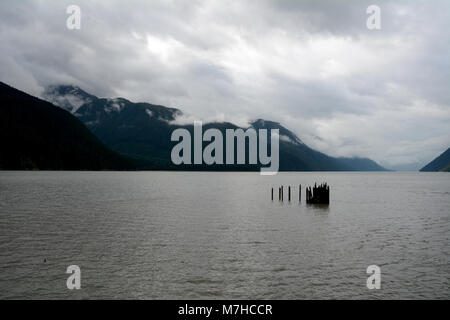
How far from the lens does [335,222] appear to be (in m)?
39.8

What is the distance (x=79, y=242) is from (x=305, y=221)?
25638mm

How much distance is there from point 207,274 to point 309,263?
700 centimetres

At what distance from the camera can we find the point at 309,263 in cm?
2175

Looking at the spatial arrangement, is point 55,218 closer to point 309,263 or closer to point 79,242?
point 79,242

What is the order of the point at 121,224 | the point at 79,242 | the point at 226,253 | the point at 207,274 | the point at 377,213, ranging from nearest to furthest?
the point at 207,274
the point at 226,253
the point at 79,242
the point at 121,224
the point at 377,213

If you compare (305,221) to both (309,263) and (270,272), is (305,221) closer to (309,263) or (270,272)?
(309,263)

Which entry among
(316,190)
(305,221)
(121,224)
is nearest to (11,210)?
(121,224)

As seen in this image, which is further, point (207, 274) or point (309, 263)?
point (309, 263)

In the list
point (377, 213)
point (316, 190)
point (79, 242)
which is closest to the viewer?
point (79, 242)

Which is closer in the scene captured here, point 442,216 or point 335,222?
point 335,222
